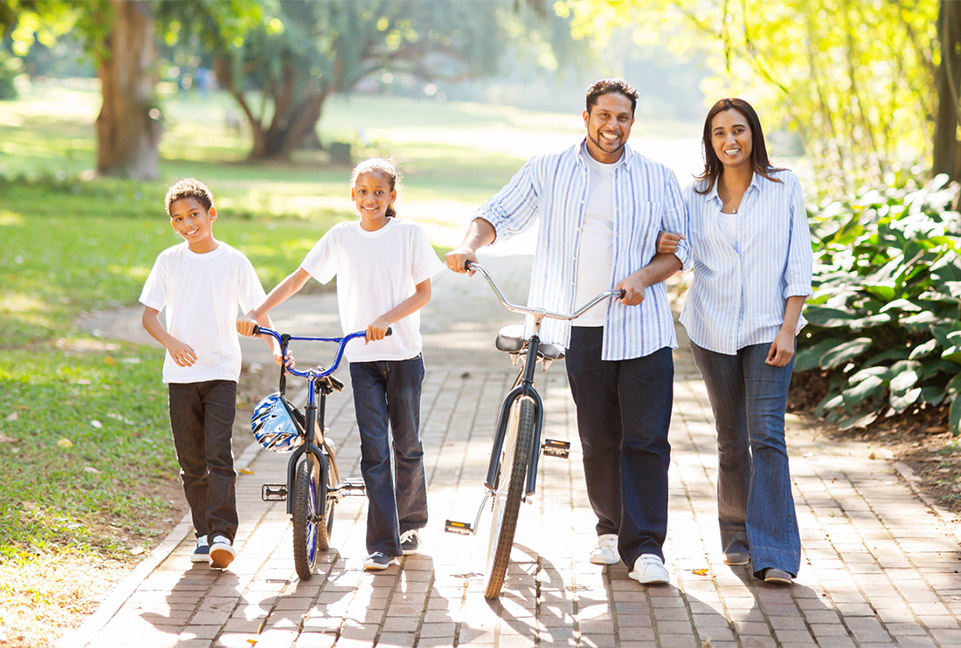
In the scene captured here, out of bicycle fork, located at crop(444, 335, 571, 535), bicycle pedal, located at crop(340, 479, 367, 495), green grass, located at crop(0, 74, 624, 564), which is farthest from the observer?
green grass, located at crop(0, 74, 624, 564)

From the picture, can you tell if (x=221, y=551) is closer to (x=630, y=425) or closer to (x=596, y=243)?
(x=630, y=425)

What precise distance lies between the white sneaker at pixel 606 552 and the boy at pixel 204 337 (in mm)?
1565

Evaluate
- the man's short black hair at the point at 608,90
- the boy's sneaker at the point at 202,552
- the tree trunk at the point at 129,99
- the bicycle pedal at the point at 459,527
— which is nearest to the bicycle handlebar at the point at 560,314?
the man's short black hair at the point at 608,90

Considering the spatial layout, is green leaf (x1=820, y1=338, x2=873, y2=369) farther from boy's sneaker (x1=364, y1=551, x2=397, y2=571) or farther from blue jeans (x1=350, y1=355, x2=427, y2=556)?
boy's sneaker (x1=364, y1=551, x2=397, y2=571)

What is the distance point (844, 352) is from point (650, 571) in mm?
3284

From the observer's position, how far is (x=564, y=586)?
488 cm

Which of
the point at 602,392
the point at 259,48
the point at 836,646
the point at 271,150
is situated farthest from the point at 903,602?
the point at 271,150

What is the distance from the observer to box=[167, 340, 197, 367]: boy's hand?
4938 millimetres

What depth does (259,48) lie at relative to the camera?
3400cm

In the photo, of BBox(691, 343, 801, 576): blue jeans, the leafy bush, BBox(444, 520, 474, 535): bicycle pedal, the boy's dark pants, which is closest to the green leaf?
the leafy bush

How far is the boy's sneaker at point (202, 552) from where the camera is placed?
515 cm

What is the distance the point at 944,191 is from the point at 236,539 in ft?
19.8

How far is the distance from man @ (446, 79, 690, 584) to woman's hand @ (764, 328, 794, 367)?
1.34 feet

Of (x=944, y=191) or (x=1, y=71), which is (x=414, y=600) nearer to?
(x=944, y=191)
